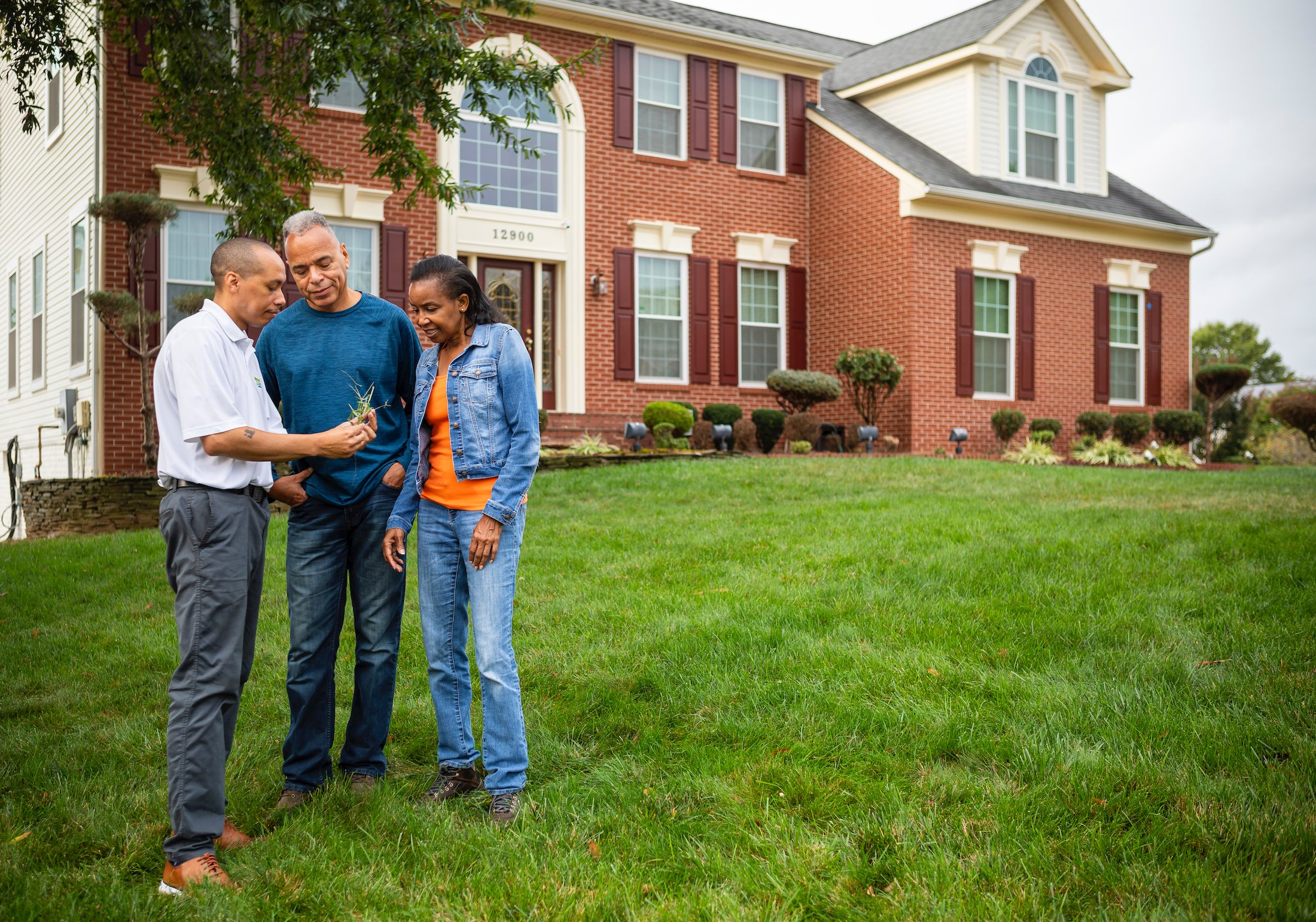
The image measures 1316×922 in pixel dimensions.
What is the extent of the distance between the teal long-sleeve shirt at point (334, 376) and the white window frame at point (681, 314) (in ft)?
39.3

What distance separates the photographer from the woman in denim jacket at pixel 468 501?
354cm

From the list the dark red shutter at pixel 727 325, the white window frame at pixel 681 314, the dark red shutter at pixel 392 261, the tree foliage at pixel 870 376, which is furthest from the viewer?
the dark red shutter at pixel 727 325

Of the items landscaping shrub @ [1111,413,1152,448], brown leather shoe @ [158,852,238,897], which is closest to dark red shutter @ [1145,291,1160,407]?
landscaping shrub @ [1111,413,1152,448]

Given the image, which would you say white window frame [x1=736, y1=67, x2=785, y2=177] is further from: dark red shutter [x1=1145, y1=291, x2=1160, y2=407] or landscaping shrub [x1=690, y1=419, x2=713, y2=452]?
dark red shutter [x1=1145, y1=291, x2=1160, y2=407]

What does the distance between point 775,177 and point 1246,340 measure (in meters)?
51.6

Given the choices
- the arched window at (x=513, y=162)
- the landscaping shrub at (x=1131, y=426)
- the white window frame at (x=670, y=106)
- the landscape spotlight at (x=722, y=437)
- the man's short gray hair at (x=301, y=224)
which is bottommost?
the landscape spotlight at (x=722, y=437)

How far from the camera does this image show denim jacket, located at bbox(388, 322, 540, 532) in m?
3.54

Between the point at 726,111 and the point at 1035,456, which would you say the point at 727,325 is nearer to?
the point at 726,111

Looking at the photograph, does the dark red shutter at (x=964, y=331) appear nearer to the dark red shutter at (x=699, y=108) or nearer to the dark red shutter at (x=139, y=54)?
the dark red shutter at (x=699, y=108)

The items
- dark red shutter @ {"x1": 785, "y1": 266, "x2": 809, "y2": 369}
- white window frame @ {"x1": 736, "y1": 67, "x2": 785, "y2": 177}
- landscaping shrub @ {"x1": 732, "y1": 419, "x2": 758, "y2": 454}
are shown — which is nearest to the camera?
landscaping shrub @ {"x1": 732, "y1": 419, "x2": 758, "y2": 454}

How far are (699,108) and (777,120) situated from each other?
5.16 ft

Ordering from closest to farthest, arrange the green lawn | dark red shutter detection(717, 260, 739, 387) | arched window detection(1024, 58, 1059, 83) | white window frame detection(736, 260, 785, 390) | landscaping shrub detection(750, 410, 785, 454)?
the green lawn → landscaping shrub detection(750, 410, 785, 454) → dark red shutter detection(717, 260, 739, 387) → white window frame detection(736, 260, 785, 390) → arched window detection(1024, 58, 1059, 83)

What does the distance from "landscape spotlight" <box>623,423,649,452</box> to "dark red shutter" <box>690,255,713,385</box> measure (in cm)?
171

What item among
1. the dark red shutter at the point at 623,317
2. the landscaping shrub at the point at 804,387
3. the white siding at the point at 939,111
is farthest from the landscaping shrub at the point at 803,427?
the white siding at the point at 939,111
